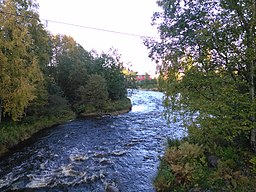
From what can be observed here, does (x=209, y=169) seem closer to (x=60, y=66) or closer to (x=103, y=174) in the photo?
(x=103, y=174)

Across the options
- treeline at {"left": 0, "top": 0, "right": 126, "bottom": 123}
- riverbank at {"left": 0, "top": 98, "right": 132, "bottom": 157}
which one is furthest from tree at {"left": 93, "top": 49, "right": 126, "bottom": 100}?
riverbank at {"left": 0, "top": 98, "right": 132, "bottom": 157}

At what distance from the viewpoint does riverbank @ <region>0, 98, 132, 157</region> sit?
997 centimetres

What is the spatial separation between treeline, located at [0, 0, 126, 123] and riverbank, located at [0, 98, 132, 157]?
0.59 metres

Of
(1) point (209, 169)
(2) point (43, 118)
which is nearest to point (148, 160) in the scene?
(1) point (209, 169)

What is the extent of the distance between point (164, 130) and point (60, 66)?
57.1 feet

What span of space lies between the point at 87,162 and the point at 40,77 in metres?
8.25

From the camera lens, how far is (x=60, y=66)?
23.7 meters

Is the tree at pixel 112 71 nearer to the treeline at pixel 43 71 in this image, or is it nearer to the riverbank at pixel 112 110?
the treeline at pixel 43 71

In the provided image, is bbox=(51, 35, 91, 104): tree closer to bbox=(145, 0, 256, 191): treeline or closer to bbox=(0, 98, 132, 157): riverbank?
bbox=(0, 98, 132, 157): riverbank

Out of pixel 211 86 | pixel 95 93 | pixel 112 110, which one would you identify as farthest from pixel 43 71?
pixel 211 86

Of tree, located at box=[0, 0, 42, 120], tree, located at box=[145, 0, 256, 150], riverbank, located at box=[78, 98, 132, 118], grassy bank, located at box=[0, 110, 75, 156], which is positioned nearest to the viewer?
tree, located at box=[145, 0, 256, 150]

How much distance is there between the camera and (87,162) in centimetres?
773

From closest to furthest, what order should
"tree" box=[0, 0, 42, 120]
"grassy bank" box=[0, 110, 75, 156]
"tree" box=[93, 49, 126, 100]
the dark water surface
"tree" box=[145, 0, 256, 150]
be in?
"tree" box=[145, 0, 256, 150], the dark water surface, "tree" box=[0, 0, 42, 120], "grassy bank" box=[0, 110, 75, 156], "tree" box=[93, 49, 126, 100]

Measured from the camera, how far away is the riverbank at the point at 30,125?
392 inches
